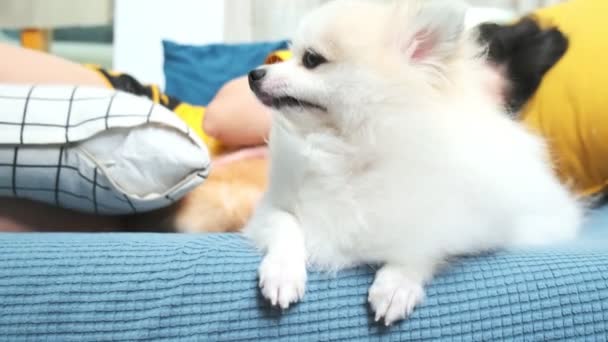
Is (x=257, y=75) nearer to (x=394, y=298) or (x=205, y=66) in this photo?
(x=394, y=298)

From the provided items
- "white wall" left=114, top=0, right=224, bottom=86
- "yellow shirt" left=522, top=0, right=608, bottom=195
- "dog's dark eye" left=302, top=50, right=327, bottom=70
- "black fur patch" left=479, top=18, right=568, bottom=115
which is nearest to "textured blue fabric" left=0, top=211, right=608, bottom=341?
"dog's dark eye" left=302, top=50, right=327, bottom=70

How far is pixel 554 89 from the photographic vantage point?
126 centimetres

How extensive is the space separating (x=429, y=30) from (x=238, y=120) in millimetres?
658

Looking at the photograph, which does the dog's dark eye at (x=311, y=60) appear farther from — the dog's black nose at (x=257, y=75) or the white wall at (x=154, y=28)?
the white wall at (x=154, y=28)

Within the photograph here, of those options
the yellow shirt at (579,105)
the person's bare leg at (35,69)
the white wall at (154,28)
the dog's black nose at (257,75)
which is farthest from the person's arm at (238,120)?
the white wall at (154,28)

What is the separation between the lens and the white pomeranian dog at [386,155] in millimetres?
693

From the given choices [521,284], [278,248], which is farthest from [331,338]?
[521,284]

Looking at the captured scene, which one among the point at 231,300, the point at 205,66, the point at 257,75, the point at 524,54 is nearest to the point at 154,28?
the point at 205,66

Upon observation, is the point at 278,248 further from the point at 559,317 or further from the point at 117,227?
the point at 117,227

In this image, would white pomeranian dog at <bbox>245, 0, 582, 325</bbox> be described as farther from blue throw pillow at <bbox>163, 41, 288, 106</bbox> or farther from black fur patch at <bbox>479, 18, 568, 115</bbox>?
blue throw pillow at <bbox>163, 41, 288, 106</bbox>

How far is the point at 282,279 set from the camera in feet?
2.05

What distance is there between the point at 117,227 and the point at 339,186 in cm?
52

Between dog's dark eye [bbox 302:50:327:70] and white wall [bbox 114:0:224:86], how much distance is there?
1.91 meters

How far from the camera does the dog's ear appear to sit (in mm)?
748
